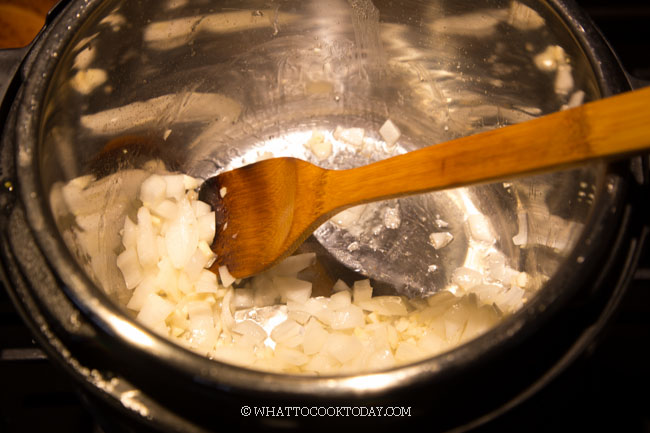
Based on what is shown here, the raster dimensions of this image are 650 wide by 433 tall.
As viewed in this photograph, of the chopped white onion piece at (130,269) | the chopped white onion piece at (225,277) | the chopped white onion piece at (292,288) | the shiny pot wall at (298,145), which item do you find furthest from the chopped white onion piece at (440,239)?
the chopped white onion piece at (130,269)

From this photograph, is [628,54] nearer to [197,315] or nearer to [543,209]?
[543,209]

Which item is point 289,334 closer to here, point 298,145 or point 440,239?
point 440,239

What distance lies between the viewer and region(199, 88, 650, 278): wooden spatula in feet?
2.29

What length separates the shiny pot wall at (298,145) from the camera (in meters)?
0.67

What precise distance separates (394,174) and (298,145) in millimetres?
583

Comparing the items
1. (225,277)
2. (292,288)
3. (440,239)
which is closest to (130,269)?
(225,277)

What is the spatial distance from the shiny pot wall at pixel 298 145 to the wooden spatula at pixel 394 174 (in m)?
0.13

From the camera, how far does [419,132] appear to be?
1.42m

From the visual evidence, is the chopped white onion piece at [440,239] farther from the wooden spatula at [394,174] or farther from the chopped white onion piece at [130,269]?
the chopped white onion piece at [130,269]

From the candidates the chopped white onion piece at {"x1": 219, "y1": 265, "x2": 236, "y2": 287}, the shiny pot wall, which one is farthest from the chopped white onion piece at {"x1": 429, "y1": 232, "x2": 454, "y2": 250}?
the chopped white onion piece at {"x1": 219, "y1": 265, "x2": 236, "y2": 287}

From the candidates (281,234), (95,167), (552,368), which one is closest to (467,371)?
(552,368)

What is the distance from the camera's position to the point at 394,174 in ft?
2.99

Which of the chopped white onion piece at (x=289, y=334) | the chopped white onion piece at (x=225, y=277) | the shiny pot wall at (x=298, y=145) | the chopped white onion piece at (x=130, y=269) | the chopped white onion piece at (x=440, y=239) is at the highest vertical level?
the shiny pot wall at (x=298, y=145)

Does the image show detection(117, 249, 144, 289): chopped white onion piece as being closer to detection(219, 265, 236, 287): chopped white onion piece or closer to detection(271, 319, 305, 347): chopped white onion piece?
detection(219, 265, 236, 287): chopped white onion piece
